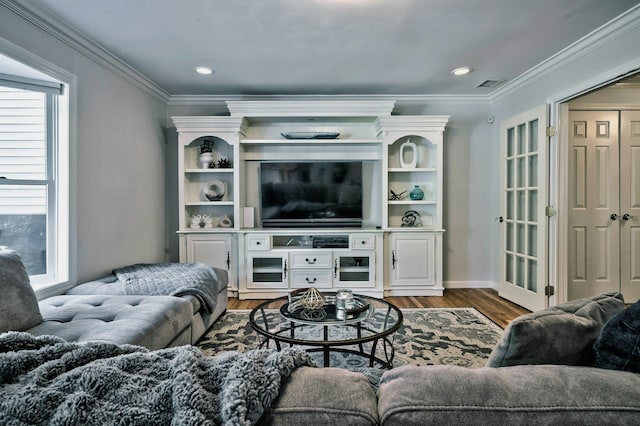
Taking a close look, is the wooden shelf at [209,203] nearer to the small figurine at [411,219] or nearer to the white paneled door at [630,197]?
the small figurine at [411,219]

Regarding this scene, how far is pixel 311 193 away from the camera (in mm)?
4074

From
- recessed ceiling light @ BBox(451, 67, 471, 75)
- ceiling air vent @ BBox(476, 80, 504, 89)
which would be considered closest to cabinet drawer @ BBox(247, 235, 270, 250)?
recessed ceiling light @ BBox(451, 67, 471, 75)

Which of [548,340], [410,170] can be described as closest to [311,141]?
[410,170]

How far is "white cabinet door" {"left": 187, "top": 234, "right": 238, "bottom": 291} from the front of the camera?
152 inches

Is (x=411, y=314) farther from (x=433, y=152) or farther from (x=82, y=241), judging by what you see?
(x=82, y=241)

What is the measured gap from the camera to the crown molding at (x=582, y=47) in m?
2.35

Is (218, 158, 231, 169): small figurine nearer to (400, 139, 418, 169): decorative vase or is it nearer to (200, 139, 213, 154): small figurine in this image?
(200, 139, 213, 154): small figurine

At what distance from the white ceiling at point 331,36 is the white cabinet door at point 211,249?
5.74ft

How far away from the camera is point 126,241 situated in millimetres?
3316

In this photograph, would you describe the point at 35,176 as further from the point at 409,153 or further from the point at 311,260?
the point at 409,153

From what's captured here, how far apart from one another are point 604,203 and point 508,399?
4.01 meters

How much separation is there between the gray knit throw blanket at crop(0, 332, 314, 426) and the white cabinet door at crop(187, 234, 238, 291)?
3.12 metres

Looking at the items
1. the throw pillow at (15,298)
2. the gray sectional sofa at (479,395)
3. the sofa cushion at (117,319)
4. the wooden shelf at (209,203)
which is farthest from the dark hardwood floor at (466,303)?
the gray sectional sofa at (479,395)

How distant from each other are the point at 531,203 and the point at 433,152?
4.00 ft
